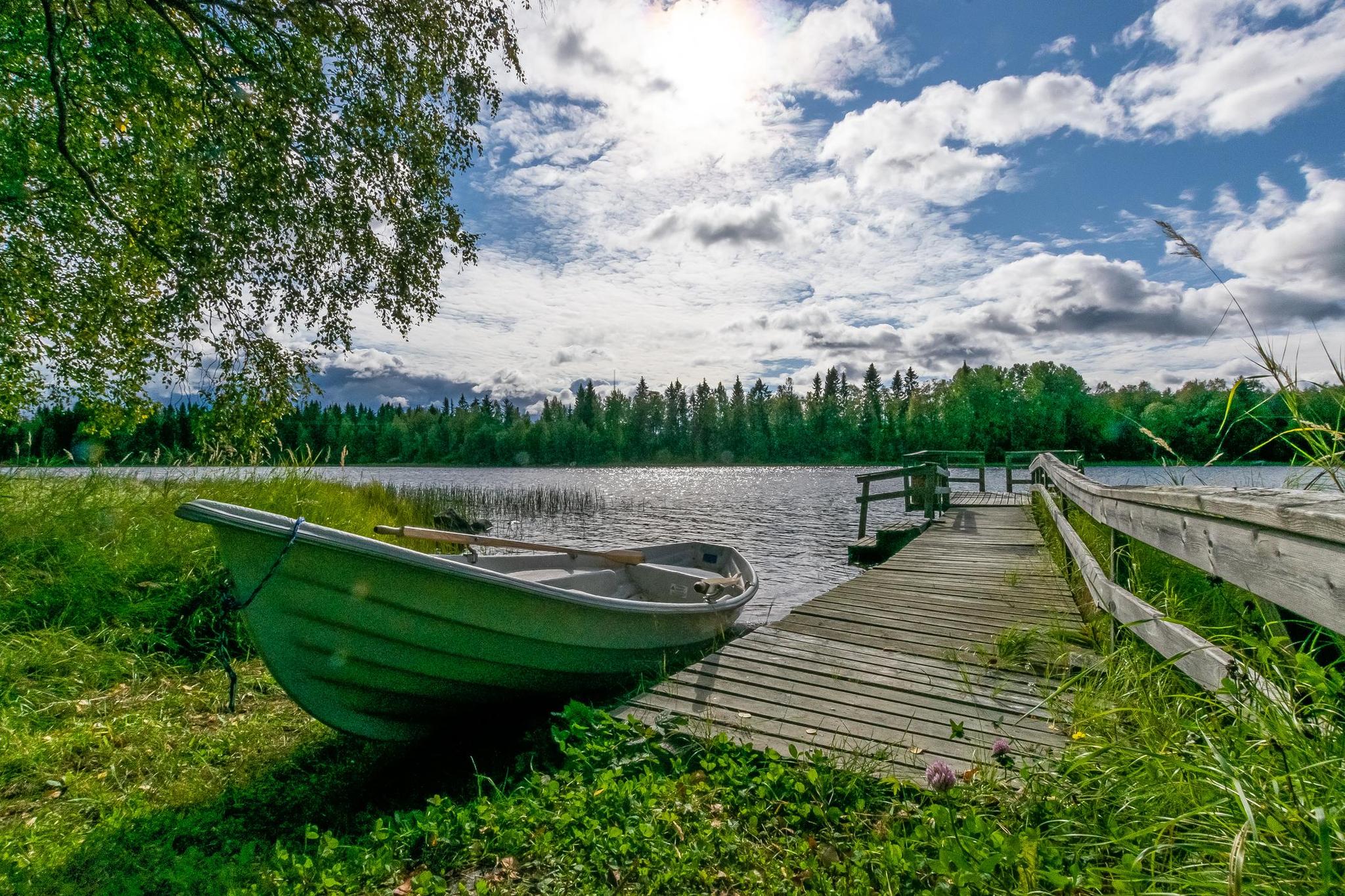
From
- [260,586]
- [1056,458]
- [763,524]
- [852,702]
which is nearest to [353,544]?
[260,586]

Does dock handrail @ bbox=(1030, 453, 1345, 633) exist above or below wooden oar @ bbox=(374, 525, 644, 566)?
above

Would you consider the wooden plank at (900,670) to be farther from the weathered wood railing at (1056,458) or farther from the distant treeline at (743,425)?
the distant treeline at (743,425)

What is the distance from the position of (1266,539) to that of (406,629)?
3686 millimetres

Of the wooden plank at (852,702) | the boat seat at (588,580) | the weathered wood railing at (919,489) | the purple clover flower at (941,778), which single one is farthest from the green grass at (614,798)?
the weathered wood railing at (919,489)

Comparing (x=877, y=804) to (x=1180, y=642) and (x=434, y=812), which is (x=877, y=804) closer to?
(x=1180, y=642)

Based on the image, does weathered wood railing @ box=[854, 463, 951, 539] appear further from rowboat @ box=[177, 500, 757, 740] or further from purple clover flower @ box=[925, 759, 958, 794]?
purple clover flower @ box=[925, 759, 958, 794]

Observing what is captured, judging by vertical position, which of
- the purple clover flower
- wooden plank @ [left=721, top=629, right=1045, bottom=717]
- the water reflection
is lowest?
the water reflection

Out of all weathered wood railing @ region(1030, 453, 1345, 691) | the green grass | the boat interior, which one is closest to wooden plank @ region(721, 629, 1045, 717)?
the green grass

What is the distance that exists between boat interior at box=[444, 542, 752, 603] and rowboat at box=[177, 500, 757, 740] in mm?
1039

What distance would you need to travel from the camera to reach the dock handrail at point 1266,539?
1282mm

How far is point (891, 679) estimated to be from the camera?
3.99 metres

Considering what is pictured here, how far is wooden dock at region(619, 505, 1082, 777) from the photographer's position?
316 cm

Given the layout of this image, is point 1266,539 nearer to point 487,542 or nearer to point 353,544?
point 353,544

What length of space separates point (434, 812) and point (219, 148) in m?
7.99
